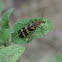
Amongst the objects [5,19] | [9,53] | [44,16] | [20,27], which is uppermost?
[5,19]

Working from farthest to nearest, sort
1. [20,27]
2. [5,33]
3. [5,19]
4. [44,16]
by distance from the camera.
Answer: [44,16] → [20,27] → [5,19] → [5,33]

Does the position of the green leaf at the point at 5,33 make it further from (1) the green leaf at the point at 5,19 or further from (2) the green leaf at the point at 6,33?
(1) the green leaf at the point at 5,19

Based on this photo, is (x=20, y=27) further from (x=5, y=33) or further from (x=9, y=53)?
(x=9, y=53)

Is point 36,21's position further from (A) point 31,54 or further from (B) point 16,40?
(A) point 31,54

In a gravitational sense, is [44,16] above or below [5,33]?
below

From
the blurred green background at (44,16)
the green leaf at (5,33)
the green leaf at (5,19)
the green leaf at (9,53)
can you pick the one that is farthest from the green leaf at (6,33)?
the blurred green background at (44,16)

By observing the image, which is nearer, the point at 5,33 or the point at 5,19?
the point at 5,33

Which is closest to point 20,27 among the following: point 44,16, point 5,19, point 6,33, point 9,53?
point 5,19

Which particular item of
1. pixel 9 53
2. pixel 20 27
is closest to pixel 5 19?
pixel 20 27

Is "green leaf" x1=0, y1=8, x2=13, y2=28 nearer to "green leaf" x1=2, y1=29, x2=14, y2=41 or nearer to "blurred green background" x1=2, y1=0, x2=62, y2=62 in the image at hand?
"green leaf" x1=2, y1=29, x2=14, y2=41

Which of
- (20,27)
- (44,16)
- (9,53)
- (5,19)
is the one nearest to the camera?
(9,53)
